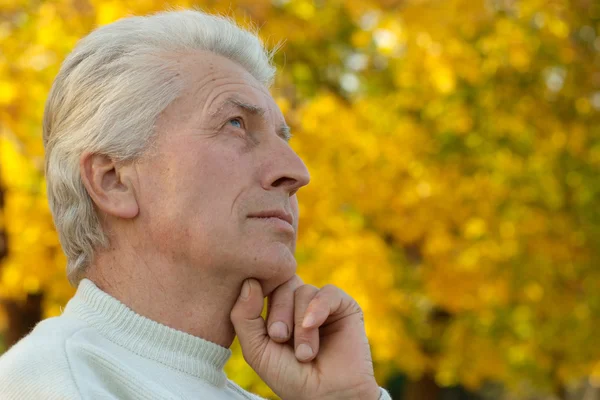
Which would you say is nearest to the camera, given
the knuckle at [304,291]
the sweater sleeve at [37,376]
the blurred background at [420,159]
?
the sweater sleeve at [37,376]

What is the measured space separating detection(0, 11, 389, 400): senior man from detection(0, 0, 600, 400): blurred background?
470 centimetres

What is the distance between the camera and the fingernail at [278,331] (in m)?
2.27

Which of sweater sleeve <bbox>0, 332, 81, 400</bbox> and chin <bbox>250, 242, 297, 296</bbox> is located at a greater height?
chin <bbox>250, 242, 297, 296</bbox>

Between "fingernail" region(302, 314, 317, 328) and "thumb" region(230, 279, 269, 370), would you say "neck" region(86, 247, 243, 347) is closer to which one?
"thumb" region(230, 279, 269, 370)

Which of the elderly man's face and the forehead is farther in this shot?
the forehead

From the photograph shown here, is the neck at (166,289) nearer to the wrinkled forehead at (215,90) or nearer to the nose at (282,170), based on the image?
the nose at (282,170)

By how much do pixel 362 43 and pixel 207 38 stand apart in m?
5.70

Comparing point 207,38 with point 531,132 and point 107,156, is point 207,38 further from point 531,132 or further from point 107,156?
point 531,132

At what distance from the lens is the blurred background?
23.9 feet

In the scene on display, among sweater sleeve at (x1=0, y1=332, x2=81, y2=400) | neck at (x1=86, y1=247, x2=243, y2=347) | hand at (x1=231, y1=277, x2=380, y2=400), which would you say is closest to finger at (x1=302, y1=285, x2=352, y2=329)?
hand at (x1=231, y1=277, x2=380, y2=400)

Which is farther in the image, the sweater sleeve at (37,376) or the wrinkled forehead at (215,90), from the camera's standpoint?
the wrinkled forehead at (215,90)

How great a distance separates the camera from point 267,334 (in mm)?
2322

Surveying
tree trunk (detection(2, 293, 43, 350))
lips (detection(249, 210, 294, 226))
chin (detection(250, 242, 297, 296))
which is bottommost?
tree trunk (detection(2, 293, 43, 350))

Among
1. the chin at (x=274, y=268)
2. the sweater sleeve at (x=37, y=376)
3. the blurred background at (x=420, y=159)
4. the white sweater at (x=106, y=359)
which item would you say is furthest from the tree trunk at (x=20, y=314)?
the sweater sleeve at (x=37, y=376)
